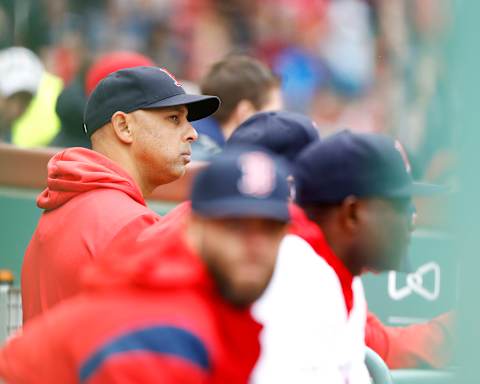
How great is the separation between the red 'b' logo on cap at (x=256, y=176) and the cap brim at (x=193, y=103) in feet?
5.46

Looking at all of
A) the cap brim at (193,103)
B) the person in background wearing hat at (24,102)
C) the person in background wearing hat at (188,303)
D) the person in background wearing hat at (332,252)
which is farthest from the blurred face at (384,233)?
the person in background wearing hat at (24,102)

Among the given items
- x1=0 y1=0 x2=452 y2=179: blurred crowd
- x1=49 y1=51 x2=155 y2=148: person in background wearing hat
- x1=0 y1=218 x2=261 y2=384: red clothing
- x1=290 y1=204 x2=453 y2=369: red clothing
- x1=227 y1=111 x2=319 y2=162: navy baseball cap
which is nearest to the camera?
x1=0 y1=218 x2=261 y2=384: red clothing

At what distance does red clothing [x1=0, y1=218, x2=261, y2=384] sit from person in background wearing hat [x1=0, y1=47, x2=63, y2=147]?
4105 mm

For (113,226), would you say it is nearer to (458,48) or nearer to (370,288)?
(458,48)

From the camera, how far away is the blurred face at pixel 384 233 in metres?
2.77

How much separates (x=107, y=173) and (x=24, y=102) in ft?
10.0

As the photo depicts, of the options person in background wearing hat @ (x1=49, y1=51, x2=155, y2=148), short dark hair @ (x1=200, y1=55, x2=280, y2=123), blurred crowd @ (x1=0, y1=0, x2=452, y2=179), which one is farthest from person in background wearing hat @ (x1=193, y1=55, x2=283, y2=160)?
blurred crowd @ (x1=0, y1=0, x2=452, y2=179)

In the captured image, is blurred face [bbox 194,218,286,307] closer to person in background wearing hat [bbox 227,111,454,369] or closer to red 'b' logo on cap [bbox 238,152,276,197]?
red 'b' logo on cap [bbox 238,152,276,197]

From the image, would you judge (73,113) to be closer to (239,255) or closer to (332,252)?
(332,252)

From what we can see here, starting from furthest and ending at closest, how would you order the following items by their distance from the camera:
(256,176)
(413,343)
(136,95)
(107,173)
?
(413,343), (136,95), (107,173), (256,176)

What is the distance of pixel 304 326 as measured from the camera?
8.63 ft

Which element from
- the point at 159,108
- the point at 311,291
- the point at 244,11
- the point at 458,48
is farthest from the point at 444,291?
the point at 244,11

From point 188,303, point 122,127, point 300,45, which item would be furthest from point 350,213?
point 300,45

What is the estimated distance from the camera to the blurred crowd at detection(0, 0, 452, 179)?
702cm
